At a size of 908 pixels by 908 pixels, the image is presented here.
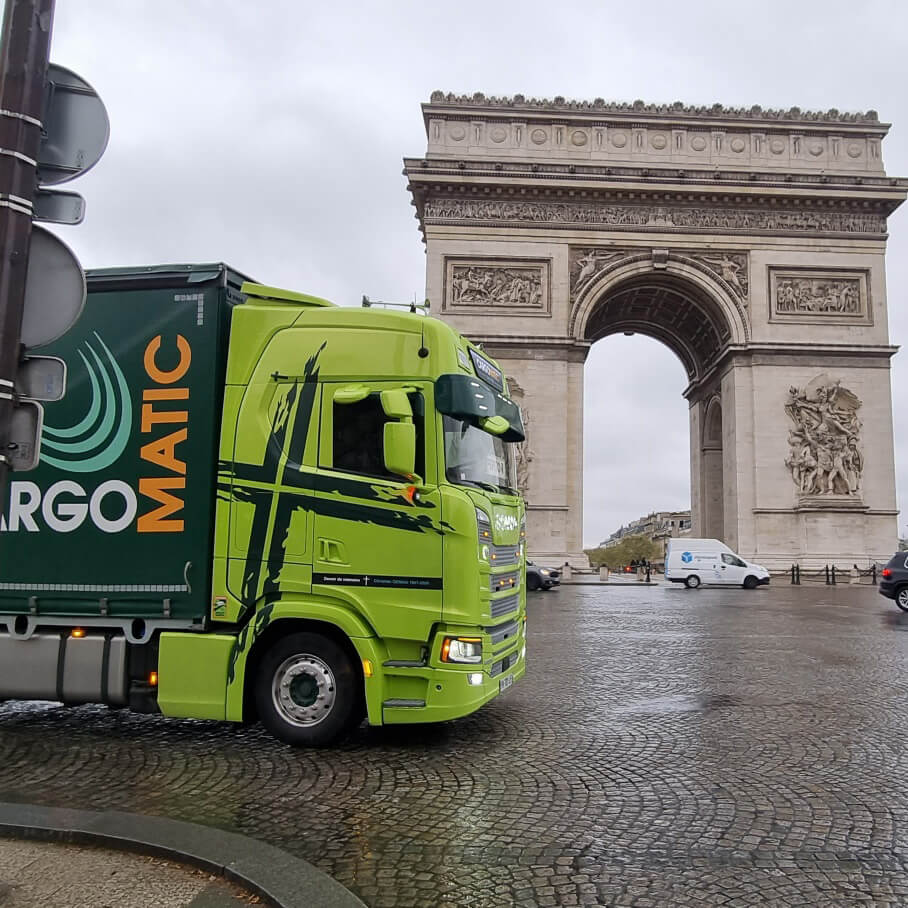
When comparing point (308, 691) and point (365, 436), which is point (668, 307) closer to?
point (365, 436)

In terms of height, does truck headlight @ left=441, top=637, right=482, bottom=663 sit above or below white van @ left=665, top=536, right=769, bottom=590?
below

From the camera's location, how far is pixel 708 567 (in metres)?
28.8

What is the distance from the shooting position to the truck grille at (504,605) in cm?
570

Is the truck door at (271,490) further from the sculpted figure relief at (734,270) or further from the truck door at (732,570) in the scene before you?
the sculpted figure relief at (734,270)

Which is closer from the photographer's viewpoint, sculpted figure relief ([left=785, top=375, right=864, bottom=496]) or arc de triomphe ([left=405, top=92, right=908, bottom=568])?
sculpted figure relief ([left=785, top=375, right=864, bottom=496])

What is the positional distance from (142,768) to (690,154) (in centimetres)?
3274

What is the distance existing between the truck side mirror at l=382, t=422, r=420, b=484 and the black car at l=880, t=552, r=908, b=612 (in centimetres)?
1613

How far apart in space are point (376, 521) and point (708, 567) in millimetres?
25080

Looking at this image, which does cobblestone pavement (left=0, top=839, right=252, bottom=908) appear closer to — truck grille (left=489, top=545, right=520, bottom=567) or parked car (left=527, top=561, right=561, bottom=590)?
truck grille (left=489, top=545, right=520, bottom=567)

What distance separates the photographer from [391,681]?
215 inches

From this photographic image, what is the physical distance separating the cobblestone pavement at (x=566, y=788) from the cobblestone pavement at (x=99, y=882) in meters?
0.52

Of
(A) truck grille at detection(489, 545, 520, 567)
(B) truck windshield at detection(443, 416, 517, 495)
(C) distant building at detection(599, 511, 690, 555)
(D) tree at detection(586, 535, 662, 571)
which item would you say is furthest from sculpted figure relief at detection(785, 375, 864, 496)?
(C) distant building at detection(599, 511, 690, 555)

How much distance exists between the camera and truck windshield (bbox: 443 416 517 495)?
569cm

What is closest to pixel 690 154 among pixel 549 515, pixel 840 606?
pixel 549 515
